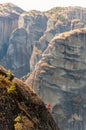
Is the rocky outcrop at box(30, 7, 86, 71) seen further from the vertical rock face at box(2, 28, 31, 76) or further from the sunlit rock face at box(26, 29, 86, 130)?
the sunlit rock face at box(26, 29, 86, 130)

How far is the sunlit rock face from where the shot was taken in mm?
102062

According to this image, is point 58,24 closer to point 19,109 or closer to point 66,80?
point 66,80

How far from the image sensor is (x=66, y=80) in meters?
103

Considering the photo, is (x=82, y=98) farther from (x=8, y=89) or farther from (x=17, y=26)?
(x=17, y=26)

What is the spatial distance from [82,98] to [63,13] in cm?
9699

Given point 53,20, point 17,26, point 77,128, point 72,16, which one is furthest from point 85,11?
point 77,128

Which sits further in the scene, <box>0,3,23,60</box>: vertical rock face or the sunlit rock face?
<box>0,3,23,60</box>: vertical rock face

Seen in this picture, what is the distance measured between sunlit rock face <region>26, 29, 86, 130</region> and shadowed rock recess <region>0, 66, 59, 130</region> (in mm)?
85776

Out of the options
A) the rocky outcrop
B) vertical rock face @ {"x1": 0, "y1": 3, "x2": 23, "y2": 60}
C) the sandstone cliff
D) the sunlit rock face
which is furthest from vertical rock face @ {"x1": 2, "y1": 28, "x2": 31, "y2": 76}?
the sunlit rock face

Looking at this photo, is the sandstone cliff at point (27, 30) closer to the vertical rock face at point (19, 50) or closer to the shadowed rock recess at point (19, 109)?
the vertical rock face at point (19, 50)

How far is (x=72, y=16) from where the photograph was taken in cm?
19300

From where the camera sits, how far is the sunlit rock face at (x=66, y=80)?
102 metres

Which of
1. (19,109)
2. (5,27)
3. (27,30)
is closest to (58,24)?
(27,30)

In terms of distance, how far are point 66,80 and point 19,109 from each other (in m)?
89.5
